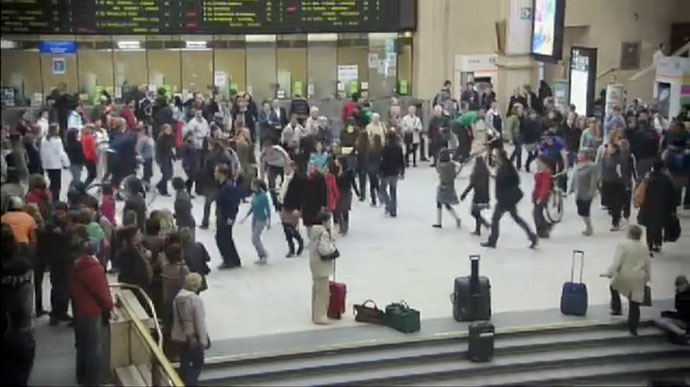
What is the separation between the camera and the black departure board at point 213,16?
945 inches

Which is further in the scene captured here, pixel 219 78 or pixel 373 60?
pixel 373 60

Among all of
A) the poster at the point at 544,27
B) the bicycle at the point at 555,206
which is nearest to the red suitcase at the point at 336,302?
the bicycle at the point at 555,206

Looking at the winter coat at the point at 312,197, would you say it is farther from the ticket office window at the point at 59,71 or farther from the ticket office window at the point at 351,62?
the ticket office window at the point at 351,62

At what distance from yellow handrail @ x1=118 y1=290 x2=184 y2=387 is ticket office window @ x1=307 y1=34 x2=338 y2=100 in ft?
62.5

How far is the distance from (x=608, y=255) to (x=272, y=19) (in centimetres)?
1212

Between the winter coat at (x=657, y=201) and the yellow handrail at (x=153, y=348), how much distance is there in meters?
8.85

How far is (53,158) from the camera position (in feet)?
→ 61.3

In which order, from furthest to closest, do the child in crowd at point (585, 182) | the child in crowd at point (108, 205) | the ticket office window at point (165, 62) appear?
the ticket office window at point (165, 62) → the child in crowd at point (585, 182) → the child in crowd at point (108, 205)

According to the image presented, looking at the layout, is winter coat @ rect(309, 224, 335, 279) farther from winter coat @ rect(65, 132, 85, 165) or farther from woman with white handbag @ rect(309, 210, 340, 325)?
winter coat @ rect(65, 132, 85, 165)

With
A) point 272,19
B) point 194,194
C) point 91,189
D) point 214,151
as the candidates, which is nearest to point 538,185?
point 214,151

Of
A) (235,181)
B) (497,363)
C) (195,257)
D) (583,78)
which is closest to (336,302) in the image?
(195,257)

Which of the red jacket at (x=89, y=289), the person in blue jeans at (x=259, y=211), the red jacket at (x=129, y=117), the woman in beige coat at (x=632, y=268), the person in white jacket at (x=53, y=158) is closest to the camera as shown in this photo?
the red jacket at (x=89, y=289)

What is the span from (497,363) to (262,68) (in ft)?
59.7

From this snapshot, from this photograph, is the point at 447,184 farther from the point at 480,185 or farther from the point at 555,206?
the point at 555,206
